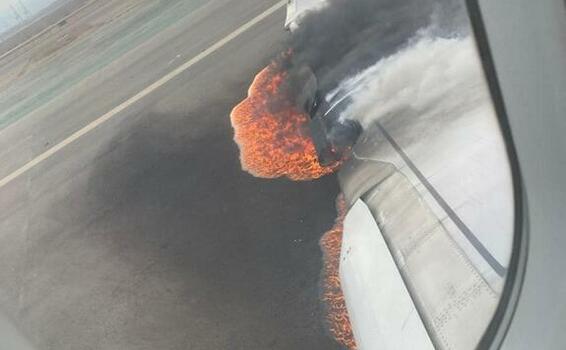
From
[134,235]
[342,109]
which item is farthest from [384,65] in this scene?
[134,235]

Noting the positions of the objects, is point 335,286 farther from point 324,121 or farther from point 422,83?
point 422,83

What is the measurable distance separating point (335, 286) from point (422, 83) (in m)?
1.59

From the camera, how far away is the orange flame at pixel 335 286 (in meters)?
3.17

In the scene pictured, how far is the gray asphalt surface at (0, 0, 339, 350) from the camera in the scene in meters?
3.70

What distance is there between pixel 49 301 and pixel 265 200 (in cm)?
138

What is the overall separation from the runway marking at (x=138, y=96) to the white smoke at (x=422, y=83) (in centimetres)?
370

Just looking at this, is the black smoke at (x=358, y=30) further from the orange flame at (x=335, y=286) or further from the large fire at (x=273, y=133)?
the orange flame at (x=335, y=286)

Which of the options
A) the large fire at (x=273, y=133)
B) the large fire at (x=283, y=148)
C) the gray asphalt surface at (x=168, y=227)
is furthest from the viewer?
the large fire at (x=273, y=133)

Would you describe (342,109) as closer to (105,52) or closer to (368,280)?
(368,280)

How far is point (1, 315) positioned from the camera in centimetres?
138

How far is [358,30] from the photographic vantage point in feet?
10.3

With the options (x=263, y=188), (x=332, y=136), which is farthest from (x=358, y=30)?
(x=263, y=188)

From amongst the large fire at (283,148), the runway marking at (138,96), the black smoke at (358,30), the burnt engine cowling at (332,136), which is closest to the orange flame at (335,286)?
the large fire at (283,148)

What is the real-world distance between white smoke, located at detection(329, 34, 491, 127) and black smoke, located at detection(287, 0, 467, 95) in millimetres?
52
